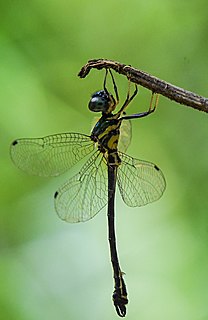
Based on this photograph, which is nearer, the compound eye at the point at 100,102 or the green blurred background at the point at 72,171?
the compound eye at the point at 100,102

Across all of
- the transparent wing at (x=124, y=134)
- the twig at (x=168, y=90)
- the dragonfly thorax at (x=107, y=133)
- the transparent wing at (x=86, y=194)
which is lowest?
the twig at (x=168, y=90)

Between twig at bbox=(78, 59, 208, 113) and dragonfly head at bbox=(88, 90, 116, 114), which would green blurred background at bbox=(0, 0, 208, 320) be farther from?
twig at bbox=(78, 59, 208, 113)

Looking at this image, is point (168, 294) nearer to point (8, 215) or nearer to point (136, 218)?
point (136, 218)

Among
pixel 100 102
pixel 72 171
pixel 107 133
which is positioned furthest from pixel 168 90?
pixel 72 171

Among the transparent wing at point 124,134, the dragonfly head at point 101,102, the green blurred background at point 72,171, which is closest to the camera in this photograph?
the dragonfly head at point 101,102

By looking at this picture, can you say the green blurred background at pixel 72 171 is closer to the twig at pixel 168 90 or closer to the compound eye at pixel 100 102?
the compound eye at pixel 100 102

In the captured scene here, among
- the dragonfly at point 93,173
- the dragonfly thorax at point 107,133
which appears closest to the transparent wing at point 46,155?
the dragonfly at point 93,173
